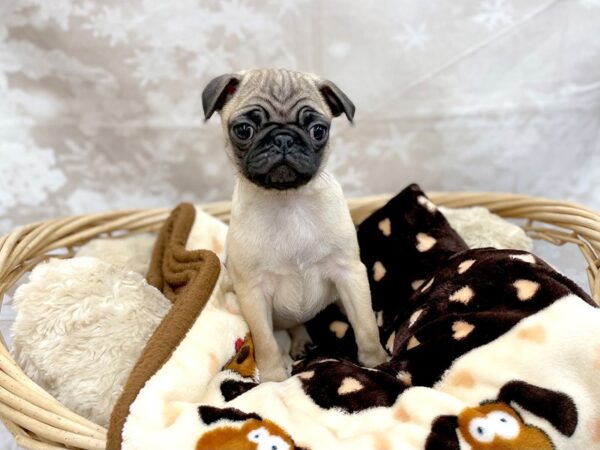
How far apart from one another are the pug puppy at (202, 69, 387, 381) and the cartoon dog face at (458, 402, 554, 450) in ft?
2.15

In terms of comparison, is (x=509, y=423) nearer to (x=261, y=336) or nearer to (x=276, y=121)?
(x=261, y=336)

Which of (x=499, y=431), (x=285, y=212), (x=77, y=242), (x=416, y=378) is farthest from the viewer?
(x=77, y=242)

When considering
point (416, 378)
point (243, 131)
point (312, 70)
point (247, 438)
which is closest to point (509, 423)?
point (416, 378)

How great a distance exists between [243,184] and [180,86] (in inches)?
48.4

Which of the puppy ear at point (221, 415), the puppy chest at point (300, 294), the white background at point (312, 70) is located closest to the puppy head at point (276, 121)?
the puppy chest at point (300, 294)

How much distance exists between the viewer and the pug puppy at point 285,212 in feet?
6.05

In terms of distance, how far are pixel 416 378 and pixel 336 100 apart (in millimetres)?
915

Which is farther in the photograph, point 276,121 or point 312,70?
point 312,70

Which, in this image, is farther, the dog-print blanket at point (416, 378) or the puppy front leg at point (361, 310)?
the puppy front leg at point (361, 310)

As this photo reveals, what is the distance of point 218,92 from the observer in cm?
194

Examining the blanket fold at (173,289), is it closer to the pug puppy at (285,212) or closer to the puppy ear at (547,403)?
the pug puppy at (285,212)

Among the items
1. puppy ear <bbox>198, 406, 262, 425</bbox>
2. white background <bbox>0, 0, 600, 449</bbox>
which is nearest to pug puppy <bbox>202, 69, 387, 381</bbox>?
puppy ear <bbox>198, 406, 262, 425</bbox>

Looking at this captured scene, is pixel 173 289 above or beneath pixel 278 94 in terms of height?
beneath

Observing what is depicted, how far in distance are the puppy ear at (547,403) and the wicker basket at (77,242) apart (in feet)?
2.11
